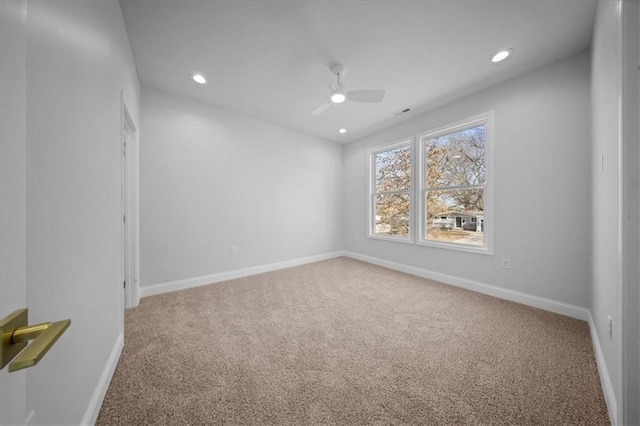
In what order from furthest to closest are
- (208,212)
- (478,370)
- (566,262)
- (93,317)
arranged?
1. (208,212)
2. (566,262)
3. (478,370)
4. (93,317)

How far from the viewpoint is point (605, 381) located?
140 cm

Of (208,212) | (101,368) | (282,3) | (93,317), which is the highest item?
(282,3)

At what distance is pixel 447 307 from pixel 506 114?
238 centimetres

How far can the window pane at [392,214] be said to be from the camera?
411 centimetres

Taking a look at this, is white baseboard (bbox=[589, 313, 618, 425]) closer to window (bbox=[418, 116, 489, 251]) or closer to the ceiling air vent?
window (bbox=[418, 116, 489, 251])

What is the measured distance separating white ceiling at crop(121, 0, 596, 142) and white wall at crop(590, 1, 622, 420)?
1.49ft

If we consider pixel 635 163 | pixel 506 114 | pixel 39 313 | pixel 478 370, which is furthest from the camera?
pixel 506 114

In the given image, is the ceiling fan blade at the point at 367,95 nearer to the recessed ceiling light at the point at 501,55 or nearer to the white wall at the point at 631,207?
the recessed ceiling light at the point at 501,55

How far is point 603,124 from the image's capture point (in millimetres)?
1615

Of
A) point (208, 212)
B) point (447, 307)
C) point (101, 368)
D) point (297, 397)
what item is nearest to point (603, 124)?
point (447, 307)

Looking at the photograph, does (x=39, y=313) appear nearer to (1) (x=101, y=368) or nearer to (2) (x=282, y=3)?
(1) (x=101, y=368)

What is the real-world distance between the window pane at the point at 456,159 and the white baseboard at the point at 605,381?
191 cm

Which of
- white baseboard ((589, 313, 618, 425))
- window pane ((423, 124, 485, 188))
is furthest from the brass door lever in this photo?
window pane ((423, 124, 485, 188))

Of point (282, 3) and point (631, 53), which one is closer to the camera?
point (631, 53)
